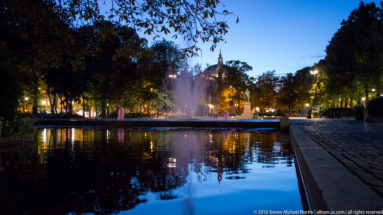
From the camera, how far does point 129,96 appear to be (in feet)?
146

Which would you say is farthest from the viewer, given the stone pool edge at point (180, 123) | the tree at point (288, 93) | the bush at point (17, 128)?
the tree at point (288, 93)

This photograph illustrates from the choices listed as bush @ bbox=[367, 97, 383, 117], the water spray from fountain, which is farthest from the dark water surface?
the water spray from fountain

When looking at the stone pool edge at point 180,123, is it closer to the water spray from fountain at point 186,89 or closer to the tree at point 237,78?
the water spray from fountain at point 186,89

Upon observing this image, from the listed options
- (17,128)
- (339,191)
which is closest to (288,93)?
(17,128)

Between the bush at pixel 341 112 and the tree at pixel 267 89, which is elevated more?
the tree at pixel 267 89

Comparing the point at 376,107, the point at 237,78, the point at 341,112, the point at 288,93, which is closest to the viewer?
the point at 376,107

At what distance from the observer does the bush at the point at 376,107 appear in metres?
23.9

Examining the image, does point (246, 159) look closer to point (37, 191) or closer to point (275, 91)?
point (37, 191)

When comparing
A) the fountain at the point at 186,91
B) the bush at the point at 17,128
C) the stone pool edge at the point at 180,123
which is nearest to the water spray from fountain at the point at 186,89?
the fountain at the point at 186,91

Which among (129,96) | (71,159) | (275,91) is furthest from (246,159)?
(275,91)

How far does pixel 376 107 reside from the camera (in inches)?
967

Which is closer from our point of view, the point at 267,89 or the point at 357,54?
the point at 357,54

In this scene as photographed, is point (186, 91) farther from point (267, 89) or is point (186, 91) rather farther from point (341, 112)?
→ point (267, 89)

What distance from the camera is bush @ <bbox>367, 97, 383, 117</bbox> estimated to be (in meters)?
23.9
